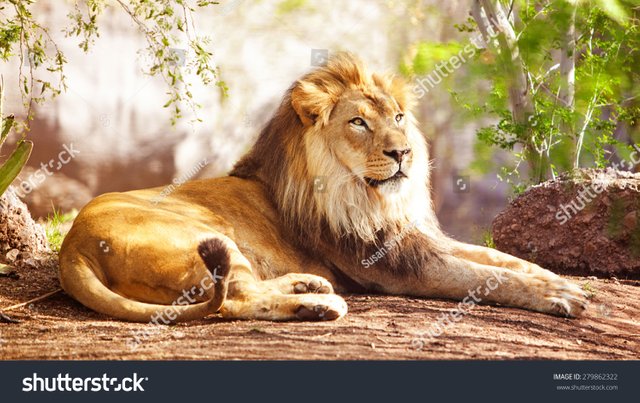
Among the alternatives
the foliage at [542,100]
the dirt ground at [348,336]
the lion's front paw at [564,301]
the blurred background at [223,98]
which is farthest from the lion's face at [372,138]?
the blurred background at [223,98]

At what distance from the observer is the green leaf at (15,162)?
4.09 meters

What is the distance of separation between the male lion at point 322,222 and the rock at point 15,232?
1.05 metres

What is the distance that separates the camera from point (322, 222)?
168 inches

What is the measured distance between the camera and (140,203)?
409cm

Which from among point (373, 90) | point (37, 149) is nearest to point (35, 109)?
point (37, 149)

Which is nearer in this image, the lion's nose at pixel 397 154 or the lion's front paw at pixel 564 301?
the lion's front paw at pixel 564 301

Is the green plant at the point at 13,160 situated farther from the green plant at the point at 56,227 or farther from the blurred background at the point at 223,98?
the blurred background at the point at 223,98

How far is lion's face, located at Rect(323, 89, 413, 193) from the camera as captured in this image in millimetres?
4023

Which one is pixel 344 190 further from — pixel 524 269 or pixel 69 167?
pixel 69 167

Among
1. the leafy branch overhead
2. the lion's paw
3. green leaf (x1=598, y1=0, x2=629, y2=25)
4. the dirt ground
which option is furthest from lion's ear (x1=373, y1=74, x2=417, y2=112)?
green leaf (x1=598, y1=0, x2=629, y2=25)

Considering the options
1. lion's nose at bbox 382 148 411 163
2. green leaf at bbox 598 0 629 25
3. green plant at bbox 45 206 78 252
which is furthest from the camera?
green plant at bbox 45 206 78 252

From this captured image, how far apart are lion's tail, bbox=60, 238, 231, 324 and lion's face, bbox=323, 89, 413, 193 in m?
1.19

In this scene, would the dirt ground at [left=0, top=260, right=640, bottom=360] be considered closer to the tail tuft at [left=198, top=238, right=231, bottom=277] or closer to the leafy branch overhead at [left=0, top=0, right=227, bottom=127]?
the tail tuft at [left=198, top=238, right=231, bottom=277]

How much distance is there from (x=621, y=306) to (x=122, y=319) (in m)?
2.62
